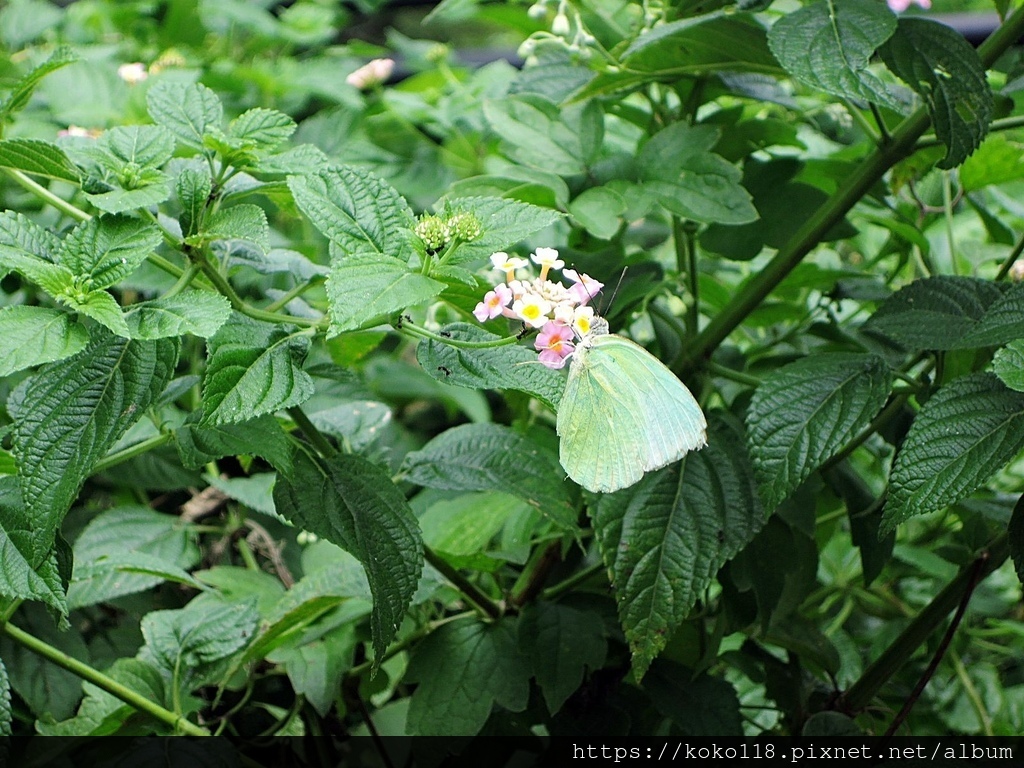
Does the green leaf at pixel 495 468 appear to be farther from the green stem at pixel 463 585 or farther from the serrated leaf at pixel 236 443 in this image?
the serrated leaf at pixel 236 443

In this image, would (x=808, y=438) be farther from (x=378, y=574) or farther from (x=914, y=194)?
(x=914, y=194)

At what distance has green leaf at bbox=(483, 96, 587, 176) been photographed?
103 centimetres

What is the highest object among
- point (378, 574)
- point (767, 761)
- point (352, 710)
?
point (378, 574)

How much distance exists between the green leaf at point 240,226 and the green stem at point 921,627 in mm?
745

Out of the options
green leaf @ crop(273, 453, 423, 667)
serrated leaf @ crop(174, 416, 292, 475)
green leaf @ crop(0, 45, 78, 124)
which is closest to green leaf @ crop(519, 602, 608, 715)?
green leaf @ crop(273, 453, 423, 667)

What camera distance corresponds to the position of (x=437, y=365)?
2.23 feet

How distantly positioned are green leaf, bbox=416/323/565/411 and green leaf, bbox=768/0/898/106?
361 mm

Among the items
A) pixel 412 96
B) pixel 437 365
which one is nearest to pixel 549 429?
pixel 437 365

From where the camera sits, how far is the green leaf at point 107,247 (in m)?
0.68

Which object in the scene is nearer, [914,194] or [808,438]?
[808,438]

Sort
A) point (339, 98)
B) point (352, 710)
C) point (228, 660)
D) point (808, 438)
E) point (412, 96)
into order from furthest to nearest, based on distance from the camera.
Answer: point (339, 98), point (412, 96), point (352, 710), point (228, 660), point (808, 438)

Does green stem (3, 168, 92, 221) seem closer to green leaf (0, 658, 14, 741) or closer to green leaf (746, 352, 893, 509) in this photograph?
green leaf (0, 658, 14, 741)

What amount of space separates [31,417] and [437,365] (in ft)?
0.92

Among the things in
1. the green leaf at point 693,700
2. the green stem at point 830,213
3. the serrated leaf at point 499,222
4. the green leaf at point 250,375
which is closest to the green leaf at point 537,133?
the green stem at point 830,213
